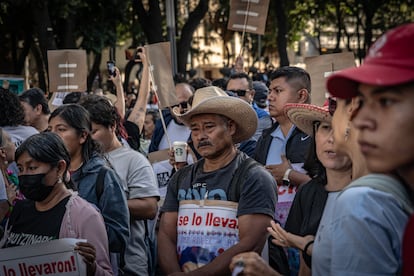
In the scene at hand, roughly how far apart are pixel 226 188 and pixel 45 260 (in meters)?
1.03

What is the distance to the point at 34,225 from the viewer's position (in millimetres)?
4059

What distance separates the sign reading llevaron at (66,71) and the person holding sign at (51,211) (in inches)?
189

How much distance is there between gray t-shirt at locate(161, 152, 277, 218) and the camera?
396 centimetres

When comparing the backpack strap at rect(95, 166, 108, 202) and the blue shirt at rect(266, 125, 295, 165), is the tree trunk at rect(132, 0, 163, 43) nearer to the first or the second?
the blue shirt at rect(266, 125, 295, 165)

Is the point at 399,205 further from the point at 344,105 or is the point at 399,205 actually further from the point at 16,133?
the point at 16,133

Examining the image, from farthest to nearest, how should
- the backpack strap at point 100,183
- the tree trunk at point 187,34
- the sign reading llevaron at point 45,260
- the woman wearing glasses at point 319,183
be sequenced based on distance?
1. the tree trunk at point 187,34
2. the backpack strap at point 100,183
3. the sign reading llevaron at point 45,260
4. the woman wearing glasses at point 319,183

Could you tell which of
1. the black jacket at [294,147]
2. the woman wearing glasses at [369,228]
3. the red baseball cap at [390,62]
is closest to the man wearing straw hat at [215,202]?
the black jacket at [294,147]

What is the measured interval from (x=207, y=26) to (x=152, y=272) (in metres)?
35.0

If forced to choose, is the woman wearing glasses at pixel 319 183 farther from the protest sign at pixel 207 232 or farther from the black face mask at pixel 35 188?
the black face mask at pixel 35 188

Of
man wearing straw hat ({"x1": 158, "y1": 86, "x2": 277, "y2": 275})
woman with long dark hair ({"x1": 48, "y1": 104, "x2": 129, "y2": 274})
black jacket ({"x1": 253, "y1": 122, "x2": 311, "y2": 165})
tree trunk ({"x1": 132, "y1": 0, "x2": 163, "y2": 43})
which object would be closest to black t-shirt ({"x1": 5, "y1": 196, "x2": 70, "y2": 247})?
woman with long dark hair ({"x1": 48, "y1": 104, "x2": 129, "y2": 274})

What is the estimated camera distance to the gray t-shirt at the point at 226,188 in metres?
3.96

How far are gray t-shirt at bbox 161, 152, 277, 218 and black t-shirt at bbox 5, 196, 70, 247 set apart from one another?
0.62 meters

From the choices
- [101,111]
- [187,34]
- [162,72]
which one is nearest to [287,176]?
[101,111]

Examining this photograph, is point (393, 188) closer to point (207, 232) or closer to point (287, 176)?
point (207, 232)
